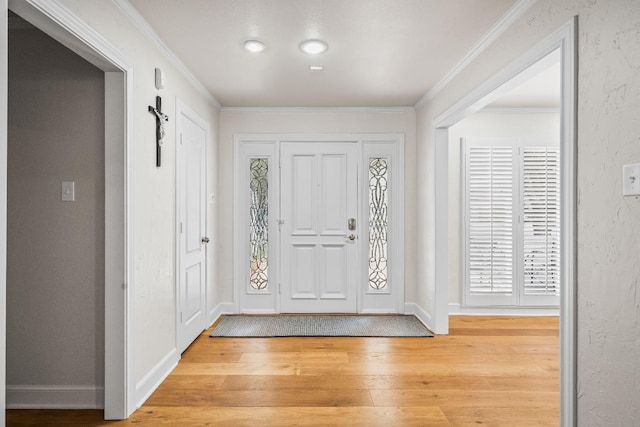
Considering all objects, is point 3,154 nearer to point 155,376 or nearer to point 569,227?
point 155,376

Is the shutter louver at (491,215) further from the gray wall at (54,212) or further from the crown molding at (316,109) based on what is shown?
the gray wall at (54,212)

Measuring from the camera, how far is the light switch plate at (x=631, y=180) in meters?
1.53

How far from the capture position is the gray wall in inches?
97.3

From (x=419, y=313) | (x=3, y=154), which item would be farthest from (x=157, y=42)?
(x=419, y=313)

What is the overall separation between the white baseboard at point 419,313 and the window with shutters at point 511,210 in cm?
76

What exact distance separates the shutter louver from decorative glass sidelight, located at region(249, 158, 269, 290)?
2291mm

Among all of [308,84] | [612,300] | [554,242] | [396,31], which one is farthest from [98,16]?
[554,242]

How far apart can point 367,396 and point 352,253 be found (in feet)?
7.29

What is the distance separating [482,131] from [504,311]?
6.73 ft

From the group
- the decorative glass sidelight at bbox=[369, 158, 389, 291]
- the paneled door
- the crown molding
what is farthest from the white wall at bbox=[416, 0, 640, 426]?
the paneled door

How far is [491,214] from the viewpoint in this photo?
4.70 m

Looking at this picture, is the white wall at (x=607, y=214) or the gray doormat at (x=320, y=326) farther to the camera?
the gray doormat at (x=320, y=326)

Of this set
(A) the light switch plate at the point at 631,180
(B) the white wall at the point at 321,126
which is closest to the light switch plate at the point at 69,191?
(B) the white wall at the point at 321,126

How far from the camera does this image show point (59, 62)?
2480 mm
